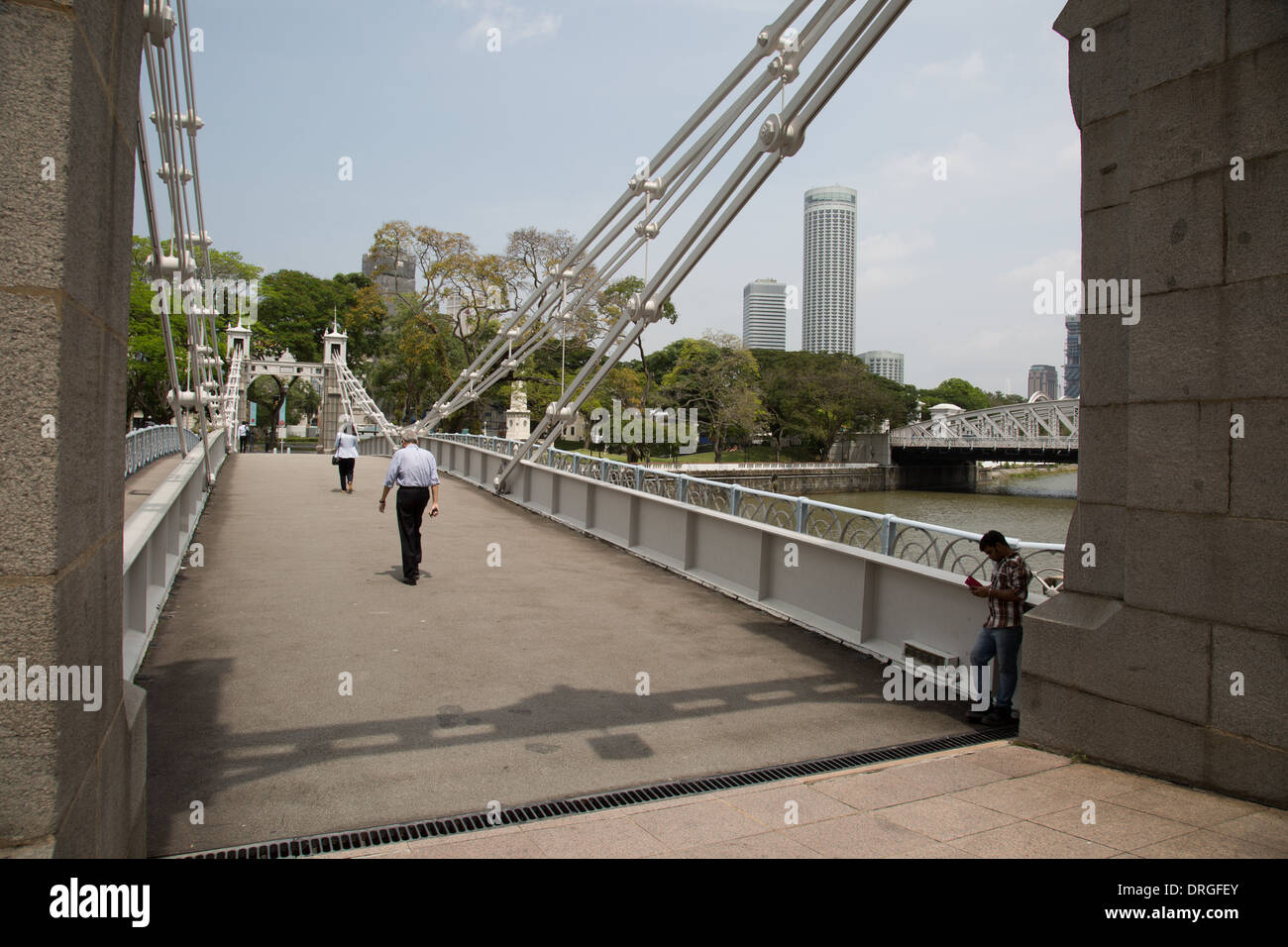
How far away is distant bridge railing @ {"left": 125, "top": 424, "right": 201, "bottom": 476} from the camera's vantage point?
805 inches

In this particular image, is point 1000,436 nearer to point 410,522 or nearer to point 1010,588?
point 410,522

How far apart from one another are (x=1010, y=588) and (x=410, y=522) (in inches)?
244

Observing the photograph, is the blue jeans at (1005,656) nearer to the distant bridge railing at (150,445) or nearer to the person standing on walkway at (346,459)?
the person standing on walkway at (346,459)

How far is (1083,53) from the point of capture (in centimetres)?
532

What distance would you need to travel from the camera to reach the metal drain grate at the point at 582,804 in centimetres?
386

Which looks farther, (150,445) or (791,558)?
(150,445)

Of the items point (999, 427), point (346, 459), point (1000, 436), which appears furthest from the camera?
point (999, 427)

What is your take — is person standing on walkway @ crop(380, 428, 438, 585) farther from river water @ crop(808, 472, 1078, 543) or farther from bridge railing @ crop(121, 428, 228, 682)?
river water @ crop(808, 472, 1078, 543)

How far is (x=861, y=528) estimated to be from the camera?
329 inches

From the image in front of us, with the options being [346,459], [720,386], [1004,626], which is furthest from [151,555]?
[720,386]

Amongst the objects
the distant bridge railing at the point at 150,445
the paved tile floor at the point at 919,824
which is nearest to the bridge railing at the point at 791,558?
the paved tile floor at the point at 919,824

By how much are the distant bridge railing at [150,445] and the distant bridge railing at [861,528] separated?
10.4 m
